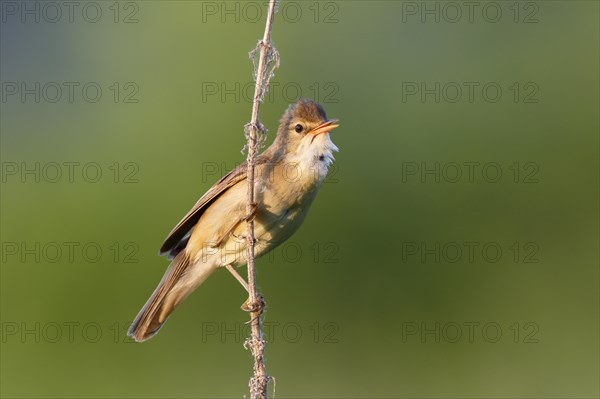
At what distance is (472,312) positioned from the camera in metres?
8.48

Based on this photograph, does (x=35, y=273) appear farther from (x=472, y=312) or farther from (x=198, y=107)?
(x=472, y=312)

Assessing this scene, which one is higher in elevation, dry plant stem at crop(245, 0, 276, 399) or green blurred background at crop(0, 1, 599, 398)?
green blurred background at crop(0, 1, 599, 398)

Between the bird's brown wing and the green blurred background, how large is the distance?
2316mm

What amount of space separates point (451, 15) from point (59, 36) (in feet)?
21.1

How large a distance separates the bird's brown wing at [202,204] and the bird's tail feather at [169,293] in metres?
0.15

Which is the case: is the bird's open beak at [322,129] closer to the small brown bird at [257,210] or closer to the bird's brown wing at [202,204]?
the small brown bird at [257,210]

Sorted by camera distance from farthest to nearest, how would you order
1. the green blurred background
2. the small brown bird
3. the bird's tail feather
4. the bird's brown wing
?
the green blurred background < the bird's tail feather < the bird's brown wing < the small brown bird

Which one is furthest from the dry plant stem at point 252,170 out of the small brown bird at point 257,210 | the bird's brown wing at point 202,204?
the bird's brown wing at point 202,204

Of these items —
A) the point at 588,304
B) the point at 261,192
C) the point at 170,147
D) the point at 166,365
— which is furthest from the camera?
the point at 588,304

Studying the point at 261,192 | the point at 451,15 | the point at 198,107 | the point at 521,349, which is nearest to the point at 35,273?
the point at 198,107

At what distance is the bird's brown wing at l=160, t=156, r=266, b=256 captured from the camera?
5070 millimetres

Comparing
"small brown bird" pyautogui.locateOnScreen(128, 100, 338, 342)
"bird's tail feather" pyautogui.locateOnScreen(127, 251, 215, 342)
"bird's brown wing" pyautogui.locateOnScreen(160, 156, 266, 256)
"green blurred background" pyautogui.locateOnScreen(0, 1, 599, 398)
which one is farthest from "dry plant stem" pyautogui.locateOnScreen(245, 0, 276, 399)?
"green blurred background" pyautogui.locateOnScreen(0, 1, 599, 398)

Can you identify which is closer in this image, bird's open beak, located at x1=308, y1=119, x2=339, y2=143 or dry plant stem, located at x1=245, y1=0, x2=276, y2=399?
dry plant stem, located at x1=245, y1=0, x2=276, y2=399

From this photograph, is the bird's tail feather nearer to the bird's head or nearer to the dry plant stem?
the bird's head
